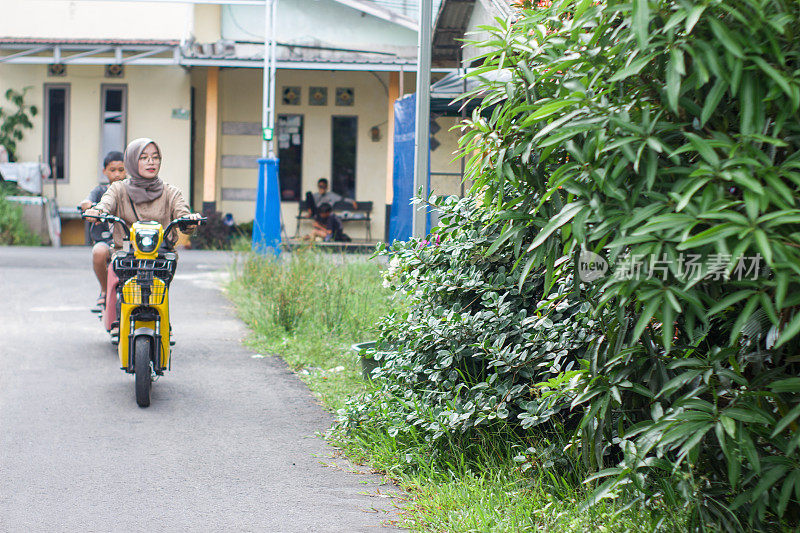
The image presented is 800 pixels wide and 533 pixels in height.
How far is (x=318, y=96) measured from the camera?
2148 cm

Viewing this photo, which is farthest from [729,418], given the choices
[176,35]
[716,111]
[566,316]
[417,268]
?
[176,35]

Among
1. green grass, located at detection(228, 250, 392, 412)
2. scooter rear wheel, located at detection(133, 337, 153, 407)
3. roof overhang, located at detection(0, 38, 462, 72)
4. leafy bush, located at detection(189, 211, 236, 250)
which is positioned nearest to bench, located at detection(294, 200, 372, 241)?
leafy bush, located at detection(189, 211, 236, 250)

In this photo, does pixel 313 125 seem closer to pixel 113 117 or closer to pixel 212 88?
pixel 212 88

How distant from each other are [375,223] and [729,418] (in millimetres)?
19217

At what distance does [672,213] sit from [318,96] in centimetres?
1942

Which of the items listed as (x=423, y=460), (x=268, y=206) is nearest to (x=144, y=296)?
(x=423, y=460)

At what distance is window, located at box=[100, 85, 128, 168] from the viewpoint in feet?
67.8

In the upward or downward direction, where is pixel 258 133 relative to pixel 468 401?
upward

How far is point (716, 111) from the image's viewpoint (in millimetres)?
2740

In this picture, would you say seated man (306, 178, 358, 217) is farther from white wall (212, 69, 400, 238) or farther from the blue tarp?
the blue tarp

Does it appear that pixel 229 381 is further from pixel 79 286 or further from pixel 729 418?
pixel 79 286

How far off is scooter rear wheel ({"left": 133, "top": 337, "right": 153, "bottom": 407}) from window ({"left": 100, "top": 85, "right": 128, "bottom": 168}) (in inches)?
615

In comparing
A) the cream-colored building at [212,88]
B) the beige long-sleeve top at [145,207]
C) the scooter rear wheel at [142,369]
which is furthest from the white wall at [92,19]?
the scooter rear wheel at [142,369]

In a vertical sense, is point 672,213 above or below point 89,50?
below
